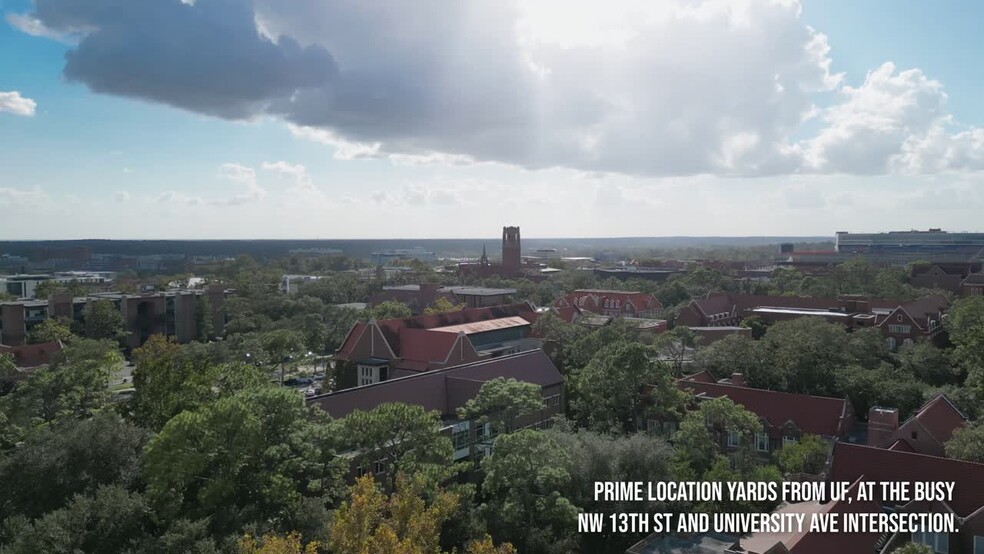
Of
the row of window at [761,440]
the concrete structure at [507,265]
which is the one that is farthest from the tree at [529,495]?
the concrete structure at [507,265]

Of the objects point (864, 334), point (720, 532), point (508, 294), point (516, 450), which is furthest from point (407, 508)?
point (508, 294)

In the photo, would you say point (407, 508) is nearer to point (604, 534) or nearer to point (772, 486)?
point (604, 534)

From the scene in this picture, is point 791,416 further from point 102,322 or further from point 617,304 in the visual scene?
point 102,322

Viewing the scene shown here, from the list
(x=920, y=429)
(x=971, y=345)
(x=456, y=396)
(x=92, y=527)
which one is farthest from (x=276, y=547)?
(x=971, y=345)

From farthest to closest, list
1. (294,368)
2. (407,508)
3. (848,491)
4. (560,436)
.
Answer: (294,368) < (560,436) < (848,491) < (407,508)

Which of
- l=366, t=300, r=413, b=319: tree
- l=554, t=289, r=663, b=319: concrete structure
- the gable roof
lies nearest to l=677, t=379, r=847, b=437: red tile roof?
the gable roof

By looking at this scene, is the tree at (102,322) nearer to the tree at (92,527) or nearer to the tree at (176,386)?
the tree at (176,386)

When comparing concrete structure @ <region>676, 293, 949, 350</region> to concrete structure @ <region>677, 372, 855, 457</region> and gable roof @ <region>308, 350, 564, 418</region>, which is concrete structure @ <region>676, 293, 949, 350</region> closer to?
concrete structure @ <region>677, 372, 855, 457</region>
